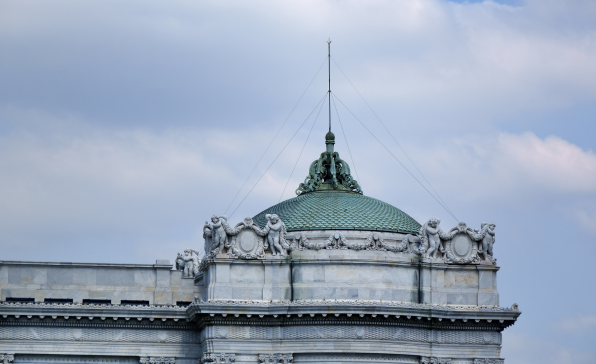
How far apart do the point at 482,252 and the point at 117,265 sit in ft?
60.1

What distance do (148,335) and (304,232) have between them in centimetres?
941

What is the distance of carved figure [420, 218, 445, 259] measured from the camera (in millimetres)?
90125

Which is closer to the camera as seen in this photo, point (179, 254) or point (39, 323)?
point (39, 323)

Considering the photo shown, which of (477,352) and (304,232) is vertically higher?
(304,232)

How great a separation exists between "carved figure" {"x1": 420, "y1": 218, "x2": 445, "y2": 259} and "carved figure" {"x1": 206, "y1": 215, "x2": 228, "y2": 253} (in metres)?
10.0

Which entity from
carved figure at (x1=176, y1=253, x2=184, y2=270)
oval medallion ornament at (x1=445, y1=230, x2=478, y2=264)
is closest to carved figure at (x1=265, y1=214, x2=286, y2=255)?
oval medallion ornament at (x1=445, y1=230, x2=478, y2=264)

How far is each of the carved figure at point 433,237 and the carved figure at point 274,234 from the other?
7.20 meters

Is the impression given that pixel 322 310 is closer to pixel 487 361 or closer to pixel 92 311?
pixel 487 361

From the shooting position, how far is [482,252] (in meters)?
90.8

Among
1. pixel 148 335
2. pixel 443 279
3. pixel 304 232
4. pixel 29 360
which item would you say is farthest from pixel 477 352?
pixel 29 360

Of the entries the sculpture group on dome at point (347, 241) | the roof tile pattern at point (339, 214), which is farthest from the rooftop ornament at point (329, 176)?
the sculpture group on dome at point (347, 241)

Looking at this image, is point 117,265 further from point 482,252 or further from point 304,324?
point 482,252

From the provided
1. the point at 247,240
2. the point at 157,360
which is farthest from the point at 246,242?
the point at 157,360

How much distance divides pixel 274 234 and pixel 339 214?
15.2 ft
